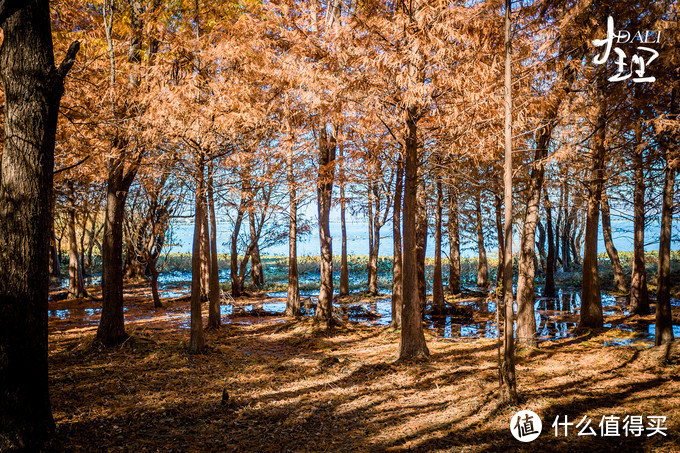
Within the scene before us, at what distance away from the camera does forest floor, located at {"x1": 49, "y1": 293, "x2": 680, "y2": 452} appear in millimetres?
4793

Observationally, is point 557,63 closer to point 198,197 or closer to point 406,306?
point 406,306

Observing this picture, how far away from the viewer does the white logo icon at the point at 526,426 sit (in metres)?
4.76

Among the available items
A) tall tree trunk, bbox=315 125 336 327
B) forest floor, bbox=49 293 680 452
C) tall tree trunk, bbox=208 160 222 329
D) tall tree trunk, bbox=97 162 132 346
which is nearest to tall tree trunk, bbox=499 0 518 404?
forest floor, bbox=49 293 680 452

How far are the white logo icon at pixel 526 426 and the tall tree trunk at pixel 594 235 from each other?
614 cm

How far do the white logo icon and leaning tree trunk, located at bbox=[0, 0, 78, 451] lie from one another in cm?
512

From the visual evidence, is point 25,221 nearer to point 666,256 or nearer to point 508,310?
point 508,310

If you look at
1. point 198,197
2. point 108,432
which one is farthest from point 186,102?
point 108,432

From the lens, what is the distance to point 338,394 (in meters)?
6.59

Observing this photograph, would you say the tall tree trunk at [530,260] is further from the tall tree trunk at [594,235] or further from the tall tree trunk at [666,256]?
the tall tree trunk at [666,256]

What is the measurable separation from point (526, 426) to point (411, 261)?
139 inches

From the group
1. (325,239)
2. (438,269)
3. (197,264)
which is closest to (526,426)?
(197,264)

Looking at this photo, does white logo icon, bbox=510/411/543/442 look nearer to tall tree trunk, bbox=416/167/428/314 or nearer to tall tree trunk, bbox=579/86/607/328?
tall tree trunk, bbox=579/86/607/328

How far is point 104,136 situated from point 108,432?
241 inches

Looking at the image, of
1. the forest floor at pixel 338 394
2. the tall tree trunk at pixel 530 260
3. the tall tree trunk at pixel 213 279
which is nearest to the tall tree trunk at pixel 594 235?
the forest floor at pixel 338 394
